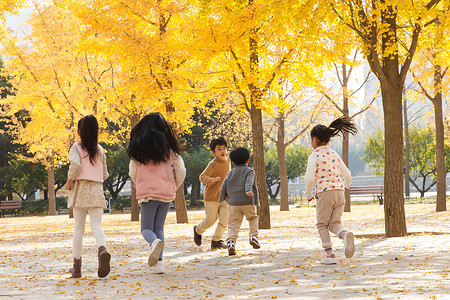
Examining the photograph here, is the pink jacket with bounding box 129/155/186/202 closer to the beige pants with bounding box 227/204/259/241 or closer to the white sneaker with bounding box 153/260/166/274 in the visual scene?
the white sneaker with bounding box 153/260/166/274

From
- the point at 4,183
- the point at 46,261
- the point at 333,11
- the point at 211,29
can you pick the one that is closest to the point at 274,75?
the point at 211,29

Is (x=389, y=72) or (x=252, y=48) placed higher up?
(x=252, y=48)

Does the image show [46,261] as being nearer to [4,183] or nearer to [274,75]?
[274,75]

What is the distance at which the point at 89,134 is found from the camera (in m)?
6.45

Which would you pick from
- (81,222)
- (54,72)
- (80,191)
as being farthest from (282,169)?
Answer: (80,191)

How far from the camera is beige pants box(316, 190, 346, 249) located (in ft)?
22.9

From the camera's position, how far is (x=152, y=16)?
16969 mm

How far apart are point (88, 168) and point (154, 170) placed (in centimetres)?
70

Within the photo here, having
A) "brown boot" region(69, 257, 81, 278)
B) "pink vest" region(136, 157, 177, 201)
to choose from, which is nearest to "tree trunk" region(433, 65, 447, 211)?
"pink vest" region(136, 157, 177, 201)

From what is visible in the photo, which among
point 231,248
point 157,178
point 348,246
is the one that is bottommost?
point 231,248

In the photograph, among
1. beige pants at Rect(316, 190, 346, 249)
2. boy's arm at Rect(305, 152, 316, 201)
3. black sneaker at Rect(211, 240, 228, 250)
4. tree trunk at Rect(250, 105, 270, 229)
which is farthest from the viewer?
tree trunk at Rect(250, 105, 270, 229)

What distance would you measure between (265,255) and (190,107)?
9.62 metres

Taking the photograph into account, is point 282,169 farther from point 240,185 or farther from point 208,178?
point 240,185

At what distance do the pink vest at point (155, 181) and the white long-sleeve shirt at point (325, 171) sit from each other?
5.18 feet
